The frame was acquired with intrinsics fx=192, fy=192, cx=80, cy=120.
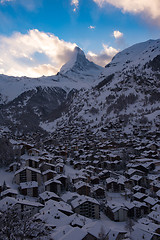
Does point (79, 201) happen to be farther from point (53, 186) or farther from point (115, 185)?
point (115, 185)

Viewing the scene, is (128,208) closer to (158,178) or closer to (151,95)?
(158,178)

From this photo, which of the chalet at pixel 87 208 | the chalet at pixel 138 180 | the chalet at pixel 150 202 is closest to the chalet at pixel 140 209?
the chalet at pixel 150 202

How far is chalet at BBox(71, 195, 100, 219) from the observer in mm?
21984

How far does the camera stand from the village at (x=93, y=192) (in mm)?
15688

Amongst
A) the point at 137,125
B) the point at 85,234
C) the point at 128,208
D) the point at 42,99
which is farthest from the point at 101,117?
the point at 42,99

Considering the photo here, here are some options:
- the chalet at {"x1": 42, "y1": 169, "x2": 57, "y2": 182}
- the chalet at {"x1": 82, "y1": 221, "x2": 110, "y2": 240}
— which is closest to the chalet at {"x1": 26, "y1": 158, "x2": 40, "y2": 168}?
the chalet at {"x1": 42, "y1": 169, "x2": 57, "y2": 182}

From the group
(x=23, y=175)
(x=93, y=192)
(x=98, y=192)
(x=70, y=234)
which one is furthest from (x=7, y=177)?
(x=70, y=234)

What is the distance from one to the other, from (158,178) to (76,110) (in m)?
85.0

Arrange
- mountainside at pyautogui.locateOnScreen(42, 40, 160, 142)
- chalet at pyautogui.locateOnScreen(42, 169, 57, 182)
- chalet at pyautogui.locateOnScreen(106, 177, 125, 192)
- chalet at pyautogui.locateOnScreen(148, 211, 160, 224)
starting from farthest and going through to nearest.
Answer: mountainside at pyautogui.locateOnScreen(42, 40, 160, 142) < chalet at pyautogui.locateOnScreen(106, 177, 125, 192) < chalet at pyautogui.locateOnScreen(42, 169, 57, 182) < chalet at pyautogui.locateOnScreen(148, 211, 160, 224)

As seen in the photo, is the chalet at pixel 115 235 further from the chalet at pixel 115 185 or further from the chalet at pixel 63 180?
the chalet at pixel 115 185

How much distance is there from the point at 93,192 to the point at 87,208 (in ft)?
21.9

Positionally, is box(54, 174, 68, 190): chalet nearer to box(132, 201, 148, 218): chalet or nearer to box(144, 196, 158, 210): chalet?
box(132, 201, 148, 218): chalet

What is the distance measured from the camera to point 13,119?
13100cm

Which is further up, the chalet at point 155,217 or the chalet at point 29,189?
the chalet at point 29,189
